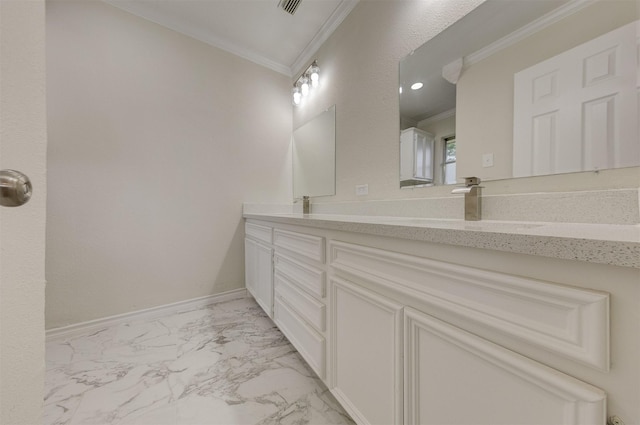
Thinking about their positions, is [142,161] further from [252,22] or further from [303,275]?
[303,275]

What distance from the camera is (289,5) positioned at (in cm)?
168

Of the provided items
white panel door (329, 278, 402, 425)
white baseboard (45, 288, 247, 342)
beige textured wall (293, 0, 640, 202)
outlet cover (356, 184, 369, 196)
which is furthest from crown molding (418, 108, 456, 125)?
white baseboard (45, 288, 247, 342)

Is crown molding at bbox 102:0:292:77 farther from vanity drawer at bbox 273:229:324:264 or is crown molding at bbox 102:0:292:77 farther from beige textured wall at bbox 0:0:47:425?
beige textured wall at bbox 0:0:47:425

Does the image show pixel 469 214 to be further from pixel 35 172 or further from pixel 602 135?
pixel 35 172

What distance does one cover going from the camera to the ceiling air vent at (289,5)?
1649 mm

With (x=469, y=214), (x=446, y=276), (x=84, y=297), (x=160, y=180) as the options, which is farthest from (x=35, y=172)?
(x=84, y=297)

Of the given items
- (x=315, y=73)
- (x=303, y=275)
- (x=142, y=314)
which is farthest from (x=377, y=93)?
(x=142, y=314)

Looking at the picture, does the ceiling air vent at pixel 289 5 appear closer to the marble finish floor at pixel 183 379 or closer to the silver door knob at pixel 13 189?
the silver door knob at pixel 13 189

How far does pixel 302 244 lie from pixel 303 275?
15cm

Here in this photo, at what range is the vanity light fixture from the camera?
203cm

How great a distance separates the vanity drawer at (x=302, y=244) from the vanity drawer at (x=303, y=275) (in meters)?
0.06

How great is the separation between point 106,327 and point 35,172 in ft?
6.15

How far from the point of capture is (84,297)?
158 centimetres

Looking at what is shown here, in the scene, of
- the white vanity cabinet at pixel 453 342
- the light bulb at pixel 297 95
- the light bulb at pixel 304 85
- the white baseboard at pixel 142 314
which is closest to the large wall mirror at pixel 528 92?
the white vanity cabinet at pixel 453 342
